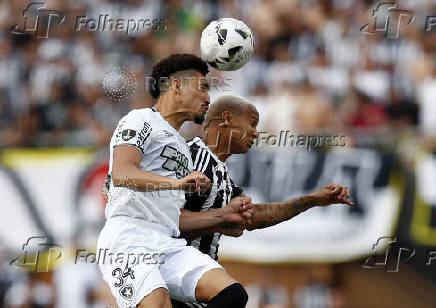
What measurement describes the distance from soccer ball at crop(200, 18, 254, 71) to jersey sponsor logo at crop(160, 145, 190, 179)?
3.15 feet

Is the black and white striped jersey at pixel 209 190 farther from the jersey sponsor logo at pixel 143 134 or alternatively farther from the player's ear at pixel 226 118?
the jersey sponsor logo at pixel 143 134

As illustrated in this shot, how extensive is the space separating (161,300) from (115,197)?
2.84 feet

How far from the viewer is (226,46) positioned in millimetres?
7406

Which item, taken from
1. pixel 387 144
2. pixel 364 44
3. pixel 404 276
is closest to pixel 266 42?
pixel 364 44

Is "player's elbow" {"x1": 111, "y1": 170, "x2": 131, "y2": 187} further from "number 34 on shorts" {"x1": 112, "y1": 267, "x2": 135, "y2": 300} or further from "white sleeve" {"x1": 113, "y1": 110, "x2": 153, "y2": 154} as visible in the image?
"number 34 on shorts" {"x1": 112, "y1": 267, "x2": 135, "y2": 300}

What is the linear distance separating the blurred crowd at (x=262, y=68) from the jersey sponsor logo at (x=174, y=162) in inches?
178

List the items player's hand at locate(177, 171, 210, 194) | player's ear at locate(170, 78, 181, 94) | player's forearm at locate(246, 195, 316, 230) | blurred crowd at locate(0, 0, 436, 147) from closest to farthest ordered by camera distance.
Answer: player's hand at locate(177, 171, 210, 194), player's ear at locate(170, 78, 181, 94), player's forearm at locate(246, 195, 316, 230), blurred crowd at locate(0, 0, 436, 147)

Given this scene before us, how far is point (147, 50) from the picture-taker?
47.2ft

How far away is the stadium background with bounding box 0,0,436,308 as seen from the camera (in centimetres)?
1105

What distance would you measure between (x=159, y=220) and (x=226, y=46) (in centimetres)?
158

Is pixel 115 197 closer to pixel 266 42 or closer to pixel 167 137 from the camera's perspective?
pixel 167 137

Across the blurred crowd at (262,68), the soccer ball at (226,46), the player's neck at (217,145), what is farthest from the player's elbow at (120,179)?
the blurred crowd at (262,68)

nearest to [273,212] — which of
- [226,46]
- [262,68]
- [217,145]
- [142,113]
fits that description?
[217,145]

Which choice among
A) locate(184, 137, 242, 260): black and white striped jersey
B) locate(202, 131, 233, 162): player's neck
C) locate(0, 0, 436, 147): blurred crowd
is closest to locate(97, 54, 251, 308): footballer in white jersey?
locate(184, 137, 242, 260): black and white striped jersey
